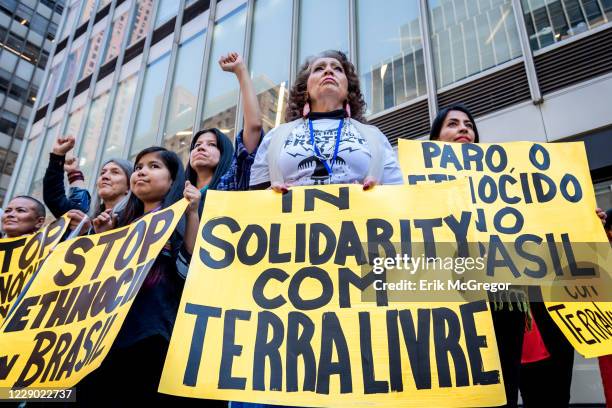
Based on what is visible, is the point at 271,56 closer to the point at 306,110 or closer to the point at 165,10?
the point at 165,10

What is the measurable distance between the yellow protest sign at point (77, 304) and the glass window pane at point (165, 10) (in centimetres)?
1195

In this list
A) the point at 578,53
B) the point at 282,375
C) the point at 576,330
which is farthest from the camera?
the point at 578,53

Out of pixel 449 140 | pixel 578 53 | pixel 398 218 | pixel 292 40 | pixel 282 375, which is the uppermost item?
pixel 292 40

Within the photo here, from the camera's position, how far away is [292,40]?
8.95 metres

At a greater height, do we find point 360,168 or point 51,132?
point 51,132

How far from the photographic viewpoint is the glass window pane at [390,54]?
→ 7102mm

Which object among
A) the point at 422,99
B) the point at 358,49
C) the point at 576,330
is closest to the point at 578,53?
the point at 422,99

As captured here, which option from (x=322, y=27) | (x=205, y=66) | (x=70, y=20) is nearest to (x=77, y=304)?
(x=322, y=27)

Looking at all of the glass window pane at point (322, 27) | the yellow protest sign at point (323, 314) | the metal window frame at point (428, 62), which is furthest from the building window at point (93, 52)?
the yellow protest sign at point (323, 314)

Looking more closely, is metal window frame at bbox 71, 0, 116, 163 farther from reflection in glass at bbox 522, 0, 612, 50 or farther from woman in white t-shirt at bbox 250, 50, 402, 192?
woman in white t-shirt at bbox 250, 50, 402, 192

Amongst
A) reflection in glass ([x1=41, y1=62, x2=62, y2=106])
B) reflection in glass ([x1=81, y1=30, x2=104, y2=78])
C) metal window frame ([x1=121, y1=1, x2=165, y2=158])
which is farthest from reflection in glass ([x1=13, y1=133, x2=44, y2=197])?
metal window frame ([x1=121, y1=1, x2=165, y2=158])

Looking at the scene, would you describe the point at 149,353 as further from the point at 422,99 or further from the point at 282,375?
the point at 422,99

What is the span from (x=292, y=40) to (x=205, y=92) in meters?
2.65

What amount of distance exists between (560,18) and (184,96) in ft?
27.1
